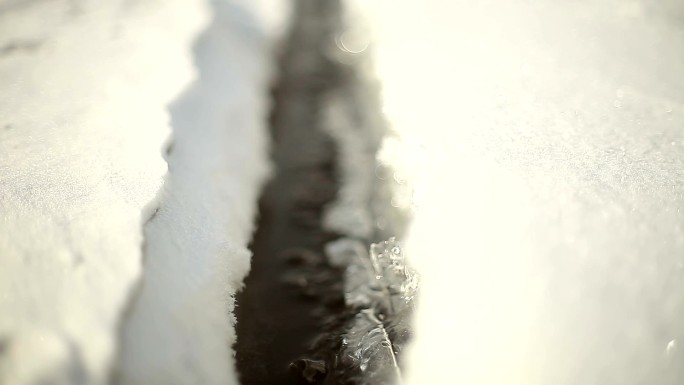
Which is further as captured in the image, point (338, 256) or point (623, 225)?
point (338, 256)

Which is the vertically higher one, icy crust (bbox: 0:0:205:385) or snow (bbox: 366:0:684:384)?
snow (bbox: 366:0:684:384)

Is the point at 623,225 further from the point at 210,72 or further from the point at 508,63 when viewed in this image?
the point at 210,72

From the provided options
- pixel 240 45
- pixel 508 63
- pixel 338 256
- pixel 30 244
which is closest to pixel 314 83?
pixel 240 45

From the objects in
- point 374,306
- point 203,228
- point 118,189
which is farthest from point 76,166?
point 374,306

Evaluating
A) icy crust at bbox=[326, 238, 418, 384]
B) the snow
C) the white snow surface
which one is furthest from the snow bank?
the snow

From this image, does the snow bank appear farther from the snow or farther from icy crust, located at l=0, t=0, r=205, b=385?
the snow

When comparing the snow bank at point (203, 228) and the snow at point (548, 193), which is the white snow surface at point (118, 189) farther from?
the snow at point (548, 193)

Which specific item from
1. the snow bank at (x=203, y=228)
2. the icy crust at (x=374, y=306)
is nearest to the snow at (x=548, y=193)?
the icy crust at (x=374, y=306)
